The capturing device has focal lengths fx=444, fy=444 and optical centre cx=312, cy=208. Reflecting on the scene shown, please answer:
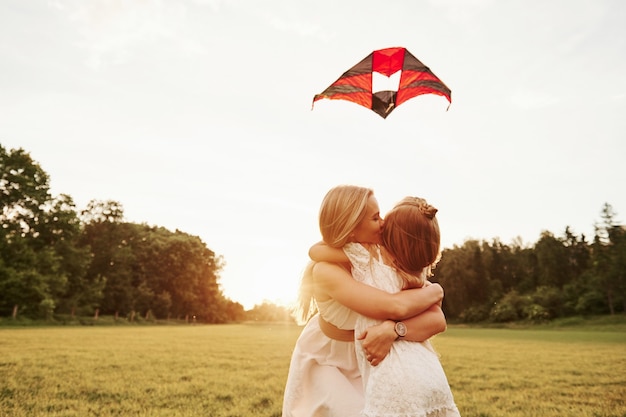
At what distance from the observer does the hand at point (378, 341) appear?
2.31m

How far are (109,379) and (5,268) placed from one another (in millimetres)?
35758

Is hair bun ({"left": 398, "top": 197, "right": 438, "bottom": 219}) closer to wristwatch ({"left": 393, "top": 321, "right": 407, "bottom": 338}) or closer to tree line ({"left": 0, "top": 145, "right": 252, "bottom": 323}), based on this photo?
wristwatch ({"left": 393, "top": 321, "right": 407, "bottom": 338})

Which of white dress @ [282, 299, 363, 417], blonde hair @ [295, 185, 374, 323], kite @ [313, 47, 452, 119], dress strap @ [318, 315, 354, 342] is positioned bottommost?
white dress @ [282, 299, 363, 417]

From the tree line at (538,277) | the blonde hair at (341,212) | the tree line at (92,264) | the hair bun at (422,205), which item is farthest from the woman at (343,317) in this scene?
the tree line at (538,277)

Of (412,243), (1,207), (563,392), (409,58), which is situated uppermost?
(1,207)

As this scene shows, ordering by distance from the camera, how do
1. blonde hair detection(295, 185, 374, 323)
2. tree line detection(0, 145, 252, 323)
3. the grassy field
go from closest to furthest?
blonde hair detection(295, 185, 374, 323) < the grassy field < tree line detection(0, 145, 252, 323)

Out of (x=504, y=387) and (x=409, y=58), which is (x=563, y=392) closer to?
(x=504, y=387)

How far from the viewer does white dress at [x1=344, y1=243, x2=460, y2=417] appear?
2.21m

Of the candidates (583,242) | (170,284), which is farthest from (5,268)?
(583,242)

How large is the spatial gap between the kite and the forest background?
41916 mm

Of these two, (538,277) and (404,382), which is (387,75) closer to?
(404,382)

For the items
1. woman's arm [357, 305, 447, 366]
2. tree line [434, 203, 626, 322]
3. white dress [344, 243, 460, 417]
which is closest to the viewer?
white dress [344, 243, 460, 417]

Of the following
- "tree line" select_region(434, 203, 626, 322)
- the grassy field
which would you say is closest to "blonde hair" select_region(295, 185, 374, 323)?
the grassy field

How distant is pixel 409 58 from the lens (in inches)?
159
